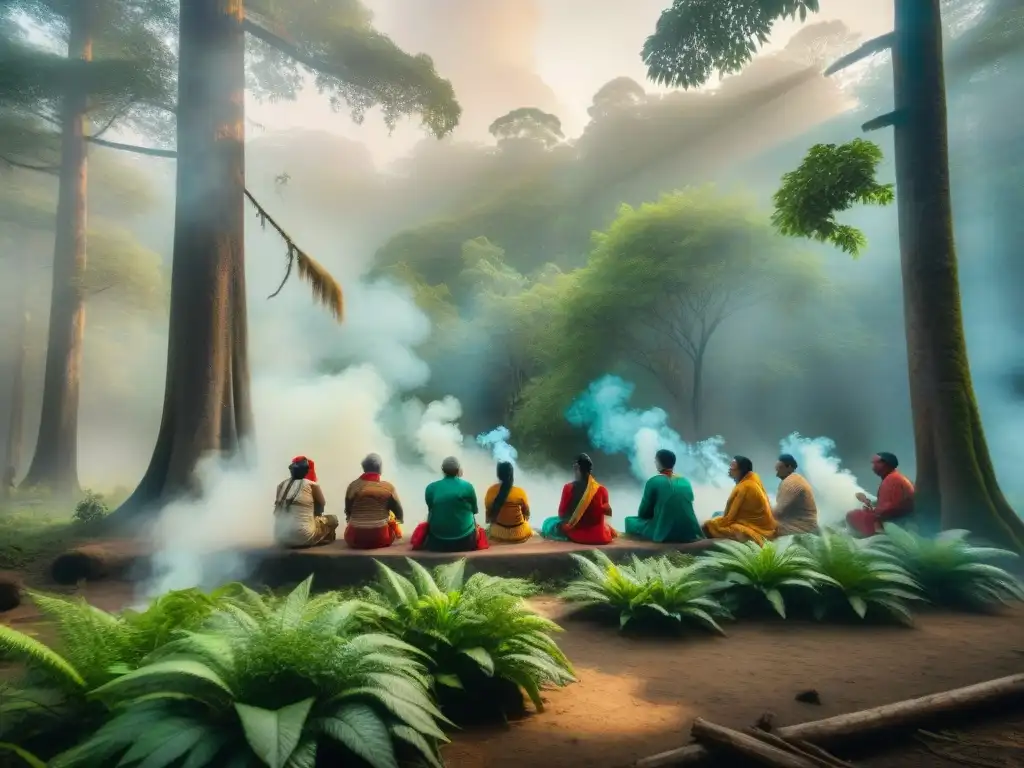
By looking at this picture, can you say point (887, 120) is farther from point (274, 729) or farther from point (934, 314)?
point (274, 729)

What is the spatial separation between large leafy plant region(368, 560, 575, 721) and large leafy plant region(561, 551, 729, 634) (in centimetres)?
154

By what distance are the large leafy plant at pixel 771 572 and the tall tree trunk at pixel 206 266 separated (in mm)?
7568

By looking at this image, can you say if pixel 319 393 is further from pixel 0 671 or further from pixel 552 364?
pixel 0 671

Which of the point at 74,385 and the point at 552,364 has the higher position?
the point at 552,364

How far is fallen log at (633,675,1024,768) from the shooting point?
300cm

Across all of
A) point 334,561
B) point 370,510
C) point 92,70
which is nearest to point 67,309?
point 92,70

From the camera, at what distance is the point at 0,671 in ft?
14.1

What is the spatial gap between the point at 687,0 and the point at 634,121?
29.0 metres

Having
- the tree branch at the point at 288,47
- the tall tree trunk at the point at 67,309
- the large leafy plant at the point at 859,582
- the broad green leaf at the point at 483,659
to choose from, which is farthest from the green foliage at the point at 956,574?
the tall tree trunk at the point at 67,309

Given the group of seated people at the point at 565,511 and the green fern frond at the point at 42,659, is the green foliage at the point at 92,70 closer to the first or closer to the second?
the group of seated people at the point at 565,511

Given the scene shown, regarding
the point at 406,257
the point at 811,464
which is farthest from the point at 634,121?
the point at 811,464

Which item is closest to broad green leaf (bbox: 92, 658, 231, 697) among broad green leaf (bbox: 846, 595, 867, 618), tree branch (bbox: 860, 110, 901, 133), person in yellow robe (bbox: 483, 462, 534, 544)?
broad green leaf (bbox: 846, 595, 867, 618)

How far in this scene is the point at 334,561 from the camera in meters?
7.25

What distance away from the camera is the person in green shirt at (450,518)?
7520 mm
